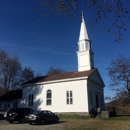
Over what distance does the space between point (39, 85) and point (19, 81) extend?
21027mm

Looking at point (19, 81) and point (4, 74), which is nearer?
point (4, 74)

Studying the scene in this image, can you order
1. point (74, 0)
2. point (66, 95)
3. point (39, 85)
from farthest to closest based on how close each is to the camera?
point (39, 85)
point (66, 95)
point (74, 0)

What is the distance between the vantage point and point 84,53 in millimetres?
30312

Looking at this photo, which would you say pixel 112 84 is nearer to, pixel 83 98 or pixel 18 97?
pixel 83 98

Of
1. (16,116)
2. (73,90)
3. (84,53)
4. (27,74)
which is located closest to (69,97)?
(73,90)

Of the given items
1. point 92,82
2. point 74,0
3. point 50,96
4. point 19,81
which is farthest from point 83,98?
point 19,81

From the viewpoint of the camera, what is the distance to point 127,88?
94.2 feet

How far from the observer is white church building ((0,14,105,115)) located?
24.2 meters

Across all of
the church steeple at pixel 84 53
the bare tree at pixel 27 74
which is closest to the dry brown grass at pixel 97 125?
the church steeple at pixel 84 53

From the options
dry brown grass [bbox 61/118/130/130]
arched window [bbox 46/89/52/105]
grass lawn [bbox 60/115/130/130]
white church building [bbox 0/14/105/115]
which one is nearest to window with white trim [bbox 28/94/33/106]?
white church building [bbox 0/14/105/115]

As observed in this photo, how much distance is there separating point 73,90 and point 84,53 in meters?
8.49

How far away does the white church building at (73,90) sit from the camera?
2425cm

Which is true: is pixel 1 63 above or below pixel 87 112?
above

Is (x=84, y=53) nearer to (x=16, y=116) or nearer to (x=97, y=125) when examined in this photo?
(x=16, y=116)
